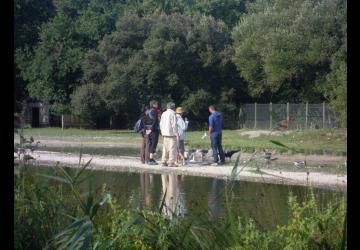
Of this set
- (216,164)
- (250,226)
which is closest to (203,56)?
(216,164)

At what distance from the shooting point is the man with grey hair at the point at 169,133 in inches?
671

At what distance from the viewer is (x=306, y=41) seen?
135 feet

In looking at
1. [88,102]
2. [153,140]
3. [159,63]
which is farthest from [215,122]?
[159,63]

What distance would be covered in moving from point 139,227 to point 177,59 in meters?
42.3

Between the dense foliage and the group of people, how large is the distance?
2379 centimetres

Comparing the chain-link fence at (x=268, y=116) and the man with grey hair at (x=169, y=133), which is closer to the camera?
the man with grey hair at (x=169, y=133)

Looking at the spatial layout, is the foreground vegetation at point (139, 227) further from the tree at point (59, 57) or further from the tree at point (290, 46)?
the tree at point (59, 57)

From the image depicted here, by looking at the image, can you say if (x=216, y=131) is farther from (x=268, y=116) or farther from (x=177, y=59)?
(x=177, y=59)

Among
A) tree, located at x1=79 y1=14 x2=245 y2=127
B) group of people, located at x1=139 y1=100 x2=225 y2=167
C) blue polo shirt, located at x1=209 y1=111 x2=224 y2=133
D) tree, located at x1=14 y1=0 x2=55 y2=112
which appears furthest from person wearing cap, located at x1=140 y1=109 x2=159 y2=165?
tree, located at x1=14 y1=0 x2=55 y2=112

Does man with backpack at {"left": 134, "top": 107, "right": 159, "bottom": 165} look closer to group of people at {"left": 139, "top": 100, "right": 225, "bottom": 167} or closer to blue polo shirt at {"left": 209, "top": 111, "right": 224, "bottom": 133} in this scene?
group of people at {"left": 139, "top": 100, "right": 225, "bottom": 167}

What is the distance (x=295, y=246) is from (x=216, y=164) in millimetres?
14141

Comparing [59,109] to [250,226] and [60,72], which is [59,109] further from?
[250,226]

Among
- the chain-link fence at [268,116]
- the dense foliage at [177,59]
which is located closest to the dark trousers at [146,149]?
the chain-link fence at [268,116]

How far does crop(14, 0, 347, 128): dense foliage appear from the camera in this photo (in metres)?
41.5
